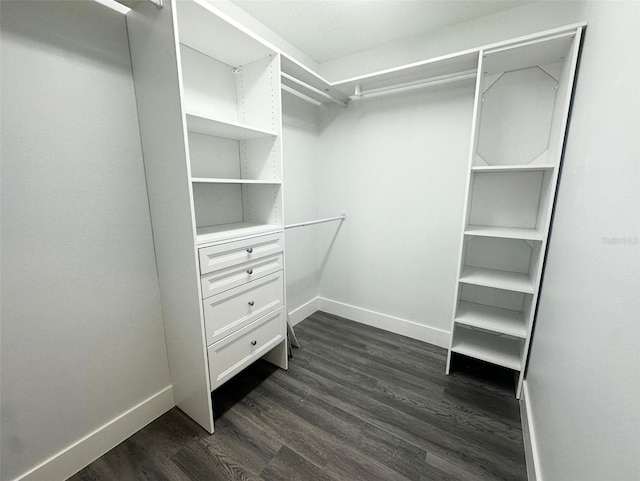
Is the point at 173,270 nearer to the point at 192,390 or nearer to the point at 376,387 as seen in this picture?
the point at 192,390

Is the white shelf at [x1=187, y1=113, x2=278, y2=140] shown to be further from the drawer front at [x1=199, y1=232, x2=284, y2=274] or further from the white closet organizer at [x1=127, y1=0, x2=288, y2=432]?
the drawer front at [x1=199, y1=232, x2=284, y2=274]

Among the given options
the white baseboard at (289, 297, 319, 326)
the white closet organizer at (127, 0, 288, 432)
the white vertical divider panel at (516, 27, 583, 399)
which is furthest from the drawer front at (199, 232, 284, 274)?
the white vertical divider panel at (516, 27, 583, 399)

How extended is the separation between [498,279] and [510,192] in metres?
0.65

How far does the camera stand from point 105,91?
1287mm

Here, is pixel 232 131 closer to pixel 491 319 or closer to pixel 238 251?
pixel 238 251

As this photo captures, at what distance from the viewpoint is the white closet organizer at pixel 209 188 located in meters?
1.25

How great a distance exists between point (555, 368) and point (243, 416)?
1683mm

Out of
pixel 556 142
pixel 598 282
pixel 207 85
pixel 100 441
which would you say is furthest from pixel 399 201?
pixel 100 441

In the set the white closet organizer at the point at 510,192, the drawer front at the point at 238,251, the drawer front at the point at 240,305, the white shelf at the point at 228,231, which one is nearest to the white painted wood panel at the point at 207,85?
the white shelf at the point at 228,231

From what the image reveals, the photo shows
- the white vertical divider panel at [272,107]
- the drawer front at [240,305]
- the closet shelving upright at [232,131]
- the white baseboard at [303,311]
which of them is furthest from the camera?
the white baseboard at [303,311]

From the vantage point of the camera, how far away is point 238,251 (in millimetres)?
1521

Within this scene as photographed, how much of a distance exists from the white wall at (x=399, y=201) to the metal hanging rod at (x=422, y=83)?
5 cm

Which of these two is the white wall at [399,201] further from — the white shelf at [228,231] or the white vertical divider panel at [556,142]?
the white shelf at [228,231]

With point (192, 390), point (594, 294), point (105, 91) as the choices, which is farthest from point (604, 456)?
point (105, 91)
